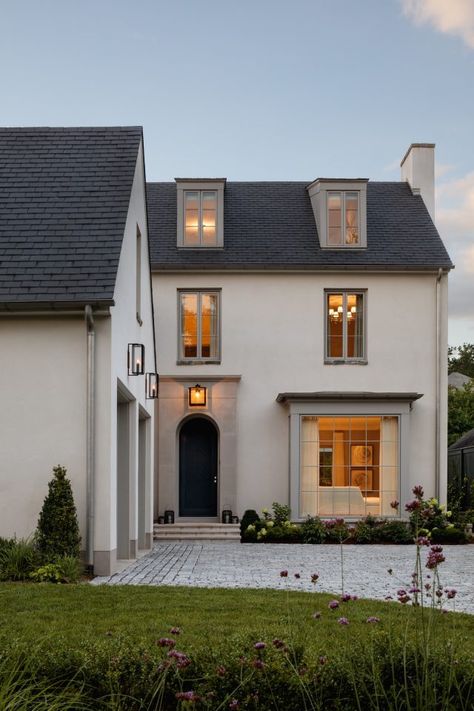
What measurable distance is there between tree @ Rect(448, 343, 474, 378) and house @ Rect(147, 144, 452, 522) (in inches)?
1695

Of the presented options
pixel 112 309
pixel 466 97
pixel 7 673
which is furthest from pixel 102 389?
pixel 466 97

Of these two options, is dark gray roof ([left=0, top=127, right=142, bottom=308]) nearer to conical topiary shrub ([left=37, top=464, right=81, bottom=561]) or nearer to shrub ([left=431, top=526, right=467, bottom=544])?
conical topiary shrub ([left=37, top=464, right=81, bottom=561])

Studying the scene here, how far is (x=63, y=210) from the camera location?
37.9ft

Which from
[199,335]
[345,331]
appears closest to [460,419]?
Result: [345,331]

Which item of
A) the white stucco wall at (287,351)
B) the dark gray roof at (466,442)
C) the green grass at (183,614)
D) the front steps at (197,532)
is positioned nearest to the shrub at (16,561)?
the green grass at (183,614)

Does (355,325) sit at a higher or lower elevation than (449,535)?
higher

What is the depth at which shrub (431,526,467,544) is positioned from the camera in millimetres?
17719

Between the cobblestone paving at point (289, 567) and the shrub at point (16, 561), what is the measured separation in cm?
81

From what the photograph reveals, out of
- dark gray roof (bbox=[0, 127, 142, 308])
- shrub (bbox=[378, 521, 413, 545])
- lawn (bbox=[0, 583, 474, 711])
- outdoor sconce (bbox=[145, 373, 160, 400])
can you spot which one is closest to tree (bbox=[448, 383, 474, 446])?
shrub (bbox=[378, 521, 413, 545])

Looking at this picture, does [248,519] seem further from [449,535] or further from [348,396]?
[449,535]

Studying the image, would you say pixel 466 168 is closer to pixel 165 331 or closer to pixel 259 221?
pixel 259 221

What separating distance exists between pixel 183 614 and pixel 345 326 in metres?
13.3

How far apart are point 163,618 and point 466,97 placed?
1492cm

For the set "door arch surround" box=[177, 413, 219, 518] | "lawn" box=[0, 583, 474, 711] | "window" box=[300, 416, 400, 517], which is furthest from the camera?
"door arch surround" box=[177, 413, 219, 518]
